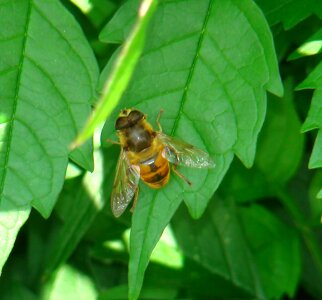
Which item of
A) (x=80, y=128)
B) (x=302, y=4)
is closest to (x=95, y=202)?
(x=80, y=128)

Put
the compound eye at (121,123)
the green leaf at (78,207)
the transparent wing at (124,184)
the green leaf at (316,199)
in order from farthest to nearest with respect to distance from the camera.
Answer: the green leaf at (316,199)
the green leaf at (78,207)
the transparent wing at (124,184)
the compound eye at (121,123)

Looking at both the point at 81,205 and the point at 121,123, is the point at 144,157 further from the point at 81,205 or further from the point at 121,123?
the point at 81,205

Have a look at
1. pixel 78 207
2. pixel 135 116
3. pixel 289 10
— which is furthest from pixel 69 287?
pixel 289 10

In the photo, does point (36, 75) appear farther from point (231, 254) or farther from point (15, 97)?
point (231, 254)

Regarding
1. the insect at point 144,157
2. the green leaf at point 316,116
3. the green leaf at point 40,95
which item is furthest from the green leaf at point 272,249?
the green leaf at point 40,95

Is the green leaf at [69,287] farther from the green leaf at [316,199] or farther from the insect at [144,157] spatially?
the green leaf at [316,199]
